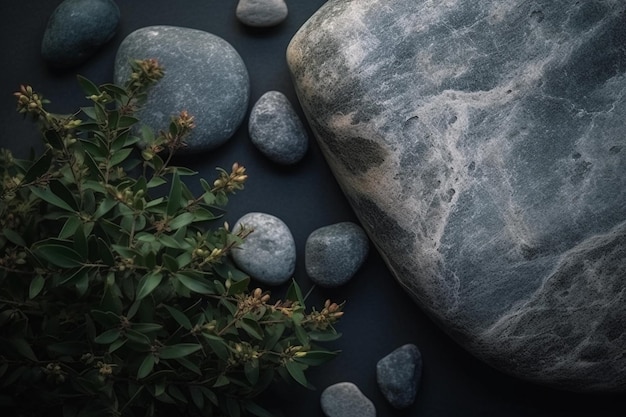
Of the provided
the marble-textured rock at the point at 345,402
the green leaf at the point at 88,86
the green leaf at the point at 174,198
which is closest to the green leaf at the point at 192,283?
the green leaf at the point at 174,198

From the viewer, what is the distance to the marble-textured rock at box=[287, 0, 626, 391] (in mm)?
1604

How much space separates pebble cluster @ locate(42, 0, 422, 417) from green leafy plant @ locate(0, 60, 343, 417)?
203 mm

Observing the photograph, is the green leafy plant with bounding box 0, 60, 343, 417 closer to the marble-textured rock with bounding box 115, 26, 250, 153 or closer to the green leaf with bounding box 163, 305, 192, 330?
the green leaf with bounding box 163, 305, 192, 330

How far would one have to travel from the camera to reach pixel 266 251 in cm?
177

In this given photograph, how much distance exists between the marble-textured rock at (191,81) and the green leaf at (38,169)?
383 mm

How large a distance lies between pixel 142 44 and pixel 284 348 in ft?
2.49

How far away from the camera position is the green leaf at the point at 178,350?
4.72ft

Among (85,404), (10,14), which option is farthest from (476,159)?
(10,14)

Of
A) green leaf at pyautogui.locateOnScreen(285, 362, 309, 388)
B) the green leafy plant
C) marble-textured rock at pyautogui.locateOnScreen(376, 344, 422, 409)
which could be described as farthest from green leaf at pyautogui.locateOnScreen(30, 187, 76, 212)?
marble-textured rock at pyautogui.locateOnScreen(376, 344, 422, 409)

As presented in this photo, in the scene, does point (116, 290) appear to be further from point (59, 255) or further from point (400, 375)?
point (400, 375)

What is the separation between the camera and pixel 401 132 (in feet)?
5.33

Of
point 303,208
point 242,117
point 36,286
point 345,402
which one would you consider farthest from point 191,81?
point 345,402

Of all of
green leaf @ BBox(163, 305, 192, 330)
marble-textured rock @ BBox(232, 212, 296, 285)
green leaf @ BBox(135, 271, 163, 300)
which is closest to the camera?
green leaf @ BBox(135, 271, 163, 300)

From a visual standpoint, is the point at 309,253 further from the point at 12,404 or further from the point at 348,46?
the point at 12,404
